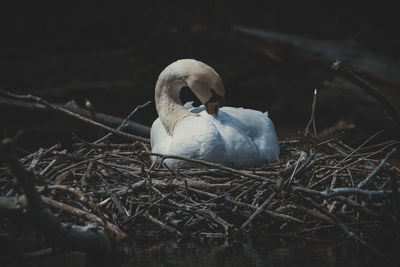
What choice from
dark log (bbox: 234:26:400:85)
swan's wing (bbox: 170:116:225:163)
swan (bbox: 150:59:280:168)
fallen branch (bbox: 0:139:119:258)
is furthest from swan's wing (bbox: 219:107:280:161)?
dark log (bbox: 234:26:400:85)

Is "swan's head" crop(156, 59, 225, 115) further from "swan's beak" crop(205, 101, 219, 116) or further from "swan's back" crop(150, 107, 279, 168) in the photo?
"swan's back" crop(150, 107, 279, 168)

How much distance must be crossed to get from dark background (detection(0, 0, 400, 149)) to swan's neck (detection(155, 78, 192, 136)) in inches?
216

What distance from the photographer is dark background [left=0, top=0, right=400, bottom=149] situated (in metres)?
13.2

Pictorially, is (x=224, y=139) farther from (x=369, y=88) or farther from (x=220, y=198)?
(x=369, y=88)

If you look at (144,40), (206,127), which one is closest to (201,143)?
(206,127)

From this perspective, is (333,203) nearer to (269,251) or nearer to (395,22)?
(269,251)

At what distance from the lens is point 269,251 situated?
437 centimetres

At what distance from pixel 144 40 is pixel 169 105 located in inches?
455

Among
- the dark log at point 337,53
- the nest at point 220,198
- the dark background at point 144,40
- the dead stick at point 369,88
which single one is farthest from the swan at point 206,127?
the dark background at point 144,40

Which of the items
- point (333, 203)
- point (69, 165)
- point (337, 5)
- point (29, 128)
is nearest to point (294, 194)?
point (333, 203)

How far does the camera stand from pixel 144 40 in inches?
688

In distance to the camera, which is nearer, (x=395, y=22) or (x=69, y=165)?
(x=69, y=165)

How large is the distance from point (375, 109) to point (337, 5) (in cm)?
759

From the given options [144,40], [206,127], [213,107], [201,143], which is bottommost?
[201,143]
